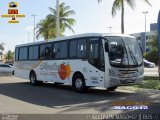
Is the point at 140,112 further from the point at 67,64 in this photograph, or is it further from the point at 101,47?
the point at 67,64

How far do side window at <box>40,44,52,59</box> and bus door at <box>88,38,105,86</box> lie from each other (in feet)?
16.2

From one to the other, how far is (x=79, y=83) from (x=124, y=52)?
2891 mm

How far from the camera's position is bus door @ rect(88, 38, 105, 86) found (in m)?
16.8

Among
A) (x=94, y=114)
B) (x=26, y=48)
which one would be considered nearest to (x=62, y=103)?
(x=94, y=114)

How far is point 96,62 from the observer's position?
17.1m

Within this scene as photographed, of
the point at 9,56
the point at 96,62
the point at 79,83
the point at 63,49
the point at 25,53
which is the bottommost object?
the point at 79,83

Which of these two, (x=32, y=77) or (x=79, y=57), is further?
(x=32, y=77)

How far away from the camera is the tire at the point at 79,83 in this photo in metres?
18.0

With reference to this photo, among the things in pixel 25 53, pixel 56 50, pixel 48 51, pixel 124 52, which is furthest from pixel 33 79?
pixel 124 52

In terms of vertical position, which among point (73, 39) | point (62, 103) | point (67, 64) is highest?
point (73, 39)

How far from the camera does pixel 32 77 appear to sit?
24.7m

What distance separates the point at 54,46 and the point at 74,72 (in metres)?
3.24

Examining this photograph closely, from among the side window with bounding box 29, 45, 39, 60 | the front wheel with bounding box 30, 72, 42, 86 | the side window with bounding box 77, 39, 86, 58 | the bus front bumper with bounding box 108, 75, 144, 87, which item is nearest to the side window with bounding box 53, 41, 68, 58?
the side window with bounding box 77, 39, 86, 58

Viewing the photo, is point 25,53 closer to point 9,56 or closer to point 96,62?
point 96,62
